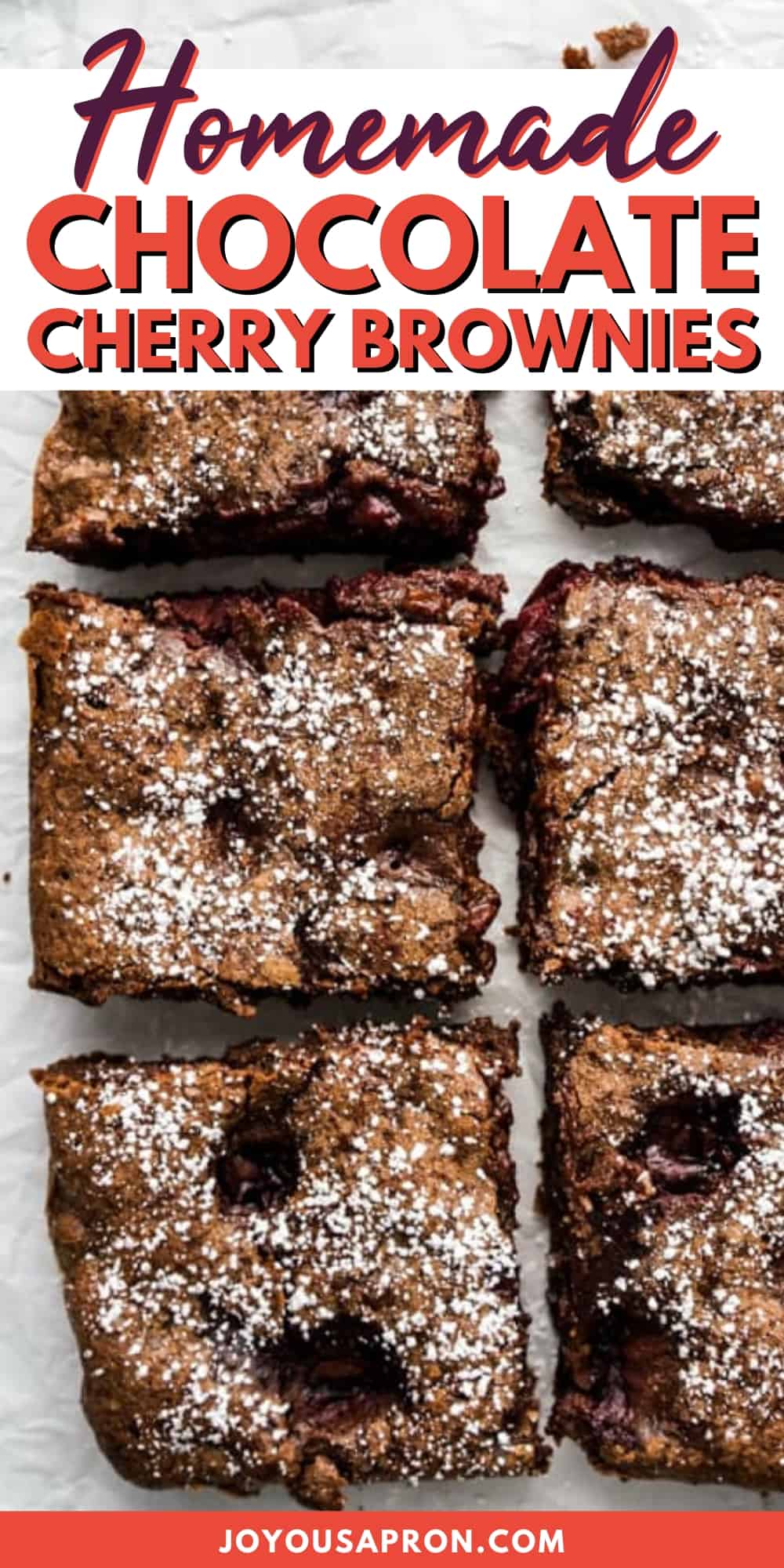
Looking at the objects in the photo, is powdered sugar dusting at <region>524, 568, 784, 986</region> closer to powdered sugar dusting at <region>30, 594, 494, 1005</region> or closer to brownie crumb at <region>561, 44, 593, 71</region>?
powdered sugar dusting at <region>30, 594, 494, 1005</region>

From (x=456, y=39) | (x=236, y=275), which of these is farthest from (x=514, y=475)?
(x=456, y=39)

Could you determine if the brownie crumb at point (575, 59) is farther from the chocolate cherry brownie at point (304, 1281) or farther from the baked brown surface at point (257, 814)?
the chocolate cherry brownie at point (304, 1281)

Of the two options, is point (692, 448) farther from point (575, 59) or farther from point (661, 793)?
point (575, 59)

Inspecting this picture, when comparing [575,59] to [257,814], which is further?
[575,59]

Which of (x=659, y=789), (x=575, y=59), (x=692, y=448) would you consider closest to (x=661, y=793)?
(x=659, y=789)

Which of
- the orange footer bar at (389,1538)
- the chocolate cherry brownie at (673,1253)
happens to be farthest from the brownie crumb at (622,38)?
the orange footer bar at (389,1538)

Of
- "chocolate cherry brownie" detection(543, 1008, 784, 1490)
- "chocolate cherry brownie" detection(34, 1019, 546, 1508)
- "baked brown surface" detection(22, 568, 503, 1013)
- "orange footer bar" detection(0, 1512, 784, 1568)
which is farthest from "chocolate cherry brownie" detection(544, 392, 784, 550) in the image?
"orange footer bar" detection(0, 1512, 784, 1568)
